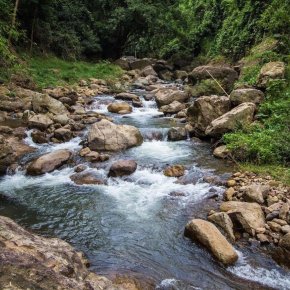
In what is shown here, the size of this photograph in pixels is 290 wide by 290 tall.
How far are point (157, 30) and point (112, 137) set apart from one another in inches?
766

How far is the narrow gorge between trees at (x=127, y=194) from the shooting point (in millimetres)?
5219

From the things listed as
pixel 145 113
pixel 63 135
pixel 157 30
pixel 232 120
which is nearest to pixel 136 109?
pixel 145 113

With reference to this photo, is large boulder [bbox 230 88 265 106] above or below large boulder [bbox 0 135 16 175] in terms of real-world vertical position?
above

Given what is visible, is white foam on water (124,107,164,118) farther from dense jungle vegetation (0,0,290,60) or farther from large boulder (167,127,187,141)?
dense jungle vegetation (0,0,290,60)

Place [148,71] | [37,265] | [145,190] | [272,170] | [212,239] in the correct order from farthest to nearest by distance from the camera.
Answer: [148,71]
[272,170]
[145,190]
[212,239]
[37,265]

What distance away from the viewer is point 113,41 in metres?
29.2

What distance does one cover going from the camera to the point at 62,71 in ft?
71.0

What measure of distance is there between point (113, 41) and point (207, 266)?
86.1ft

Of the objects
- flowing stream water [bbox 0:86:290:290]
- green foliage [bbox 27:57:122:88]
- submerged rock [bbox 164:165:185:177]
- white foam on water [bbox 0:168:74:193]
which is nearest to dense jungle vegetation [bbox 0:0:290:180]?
green foliage [bbox 27:57:122:88]

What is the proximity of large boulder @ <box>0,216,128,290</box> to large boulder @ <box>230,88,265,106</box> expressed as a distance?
8602mm

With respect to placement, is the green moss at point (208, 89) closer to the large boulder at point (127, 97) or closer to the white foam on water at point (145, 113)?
the white foam on water at point (145, 113)

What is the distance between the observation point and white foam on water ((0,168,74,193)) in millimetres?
8438

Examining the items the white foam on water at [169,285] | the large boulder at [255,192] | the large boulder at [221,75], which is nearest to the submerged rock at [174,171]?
the large boulder at [255,192]

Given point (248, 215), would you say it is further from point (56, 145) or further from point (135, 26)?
point (135, 26)
